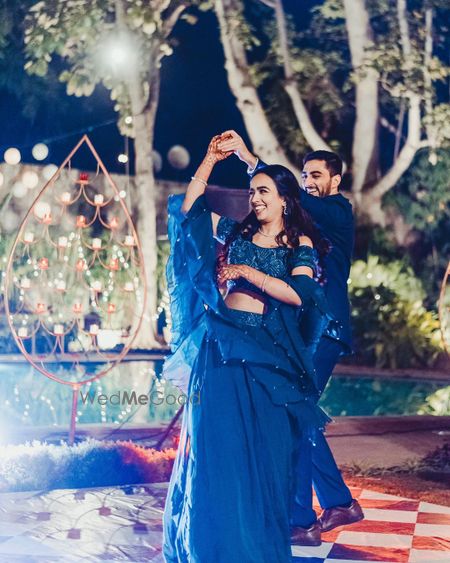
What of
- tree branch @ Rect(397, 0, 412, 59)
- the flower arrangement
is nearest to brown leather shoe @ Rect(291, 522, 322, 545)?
the flower arrangement

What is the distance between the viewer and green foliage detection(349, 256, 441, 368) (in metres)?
11.5

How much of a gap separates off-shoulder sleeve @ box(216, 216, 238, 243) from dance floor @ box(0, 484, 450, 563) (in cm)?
113

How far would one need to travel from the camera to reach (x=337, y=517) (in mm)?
3730

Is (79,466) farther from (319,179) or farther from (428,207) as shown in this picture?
(428,207)

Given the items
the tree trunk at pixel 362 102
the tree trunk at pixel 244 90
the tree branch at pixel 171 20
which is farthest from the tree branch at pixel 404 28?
the tree branch at pixel 171 20

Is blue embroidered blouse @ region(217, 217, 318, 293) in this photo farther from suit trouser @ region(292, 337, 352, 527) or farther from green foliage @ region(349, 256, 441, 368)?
green foliage @ region(349, 256, 441, 368)

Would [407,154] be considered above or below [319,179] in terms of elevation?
above

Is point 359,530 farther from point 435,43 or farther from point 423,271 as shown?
point 435,43

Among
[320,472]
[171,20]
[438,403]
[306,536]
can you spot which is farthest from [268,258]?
[171,20]

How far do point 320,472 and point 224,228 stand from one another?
3.60 ft

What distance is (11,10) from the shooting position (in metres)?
12.6

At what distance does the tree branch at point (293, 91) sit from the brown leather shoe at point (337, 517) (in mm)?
9187

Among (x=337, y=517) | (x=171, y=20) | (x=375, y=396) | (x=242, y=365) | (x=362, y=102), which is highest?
(x=171, y=20)

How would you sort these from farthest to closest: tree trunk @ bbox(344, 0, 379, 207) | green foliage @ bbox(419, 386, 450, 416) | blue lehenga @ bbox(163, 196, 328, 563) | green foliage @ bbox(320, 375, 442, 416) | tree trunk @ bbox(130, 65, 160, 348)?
tree trunk @ bbox(130, 65, 160, 348) → tree trunk @ bbox(344, 0, 379, 207) → green foliage @ bbox(320, 375, 442, 416) → green foliage @ bbox(419, 386, 450, 416) → blue lehenga @ bbox(163, 196, 328, 563)
